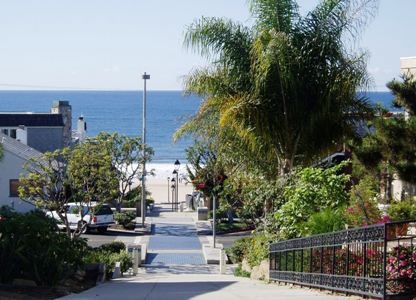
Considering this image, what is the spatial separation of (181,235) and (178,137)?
1764cm

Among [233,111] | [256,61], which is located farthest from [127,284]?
[256,61]

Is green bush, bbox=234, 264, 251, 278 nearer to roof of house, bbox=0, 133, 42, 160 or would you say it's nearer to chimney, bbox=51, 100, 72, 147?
roof of house, bbox=0, 133, 42, 160

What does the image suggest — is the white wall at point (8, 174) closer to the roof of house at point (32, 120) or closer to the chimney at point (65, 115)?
the roof of house at point (32, 120)

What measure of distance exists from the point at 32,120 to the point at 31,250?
45876 mm

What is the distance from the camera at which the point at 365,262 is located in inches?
495

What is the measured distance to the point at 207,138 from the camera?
27.8 m

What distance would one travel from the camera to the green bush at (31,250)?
643 inches

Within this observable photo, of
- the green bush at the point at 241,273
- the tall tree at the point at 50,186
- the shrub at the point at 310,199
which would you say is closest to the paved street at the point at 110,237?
the tall tree at the point at 50,186

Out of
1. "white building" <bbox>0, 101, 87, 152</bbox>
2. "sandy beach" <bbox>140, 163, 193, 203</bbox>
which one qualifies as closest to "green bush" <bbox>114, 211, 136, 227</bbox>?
"white building" <bbox>0, 101, 87, 152</bbox>

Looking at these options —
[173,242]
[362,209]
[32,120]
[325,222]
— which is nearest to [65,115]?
[32,120]

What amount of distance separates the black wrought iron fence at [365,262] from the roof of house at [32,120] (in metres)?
46.0

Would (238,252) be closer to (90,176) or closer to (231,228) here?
(90,176)

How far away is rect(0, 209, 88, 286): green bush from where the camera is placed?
16.3m

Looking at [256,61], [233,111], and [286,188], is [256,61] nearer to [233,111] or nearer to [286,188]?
[233,111]
